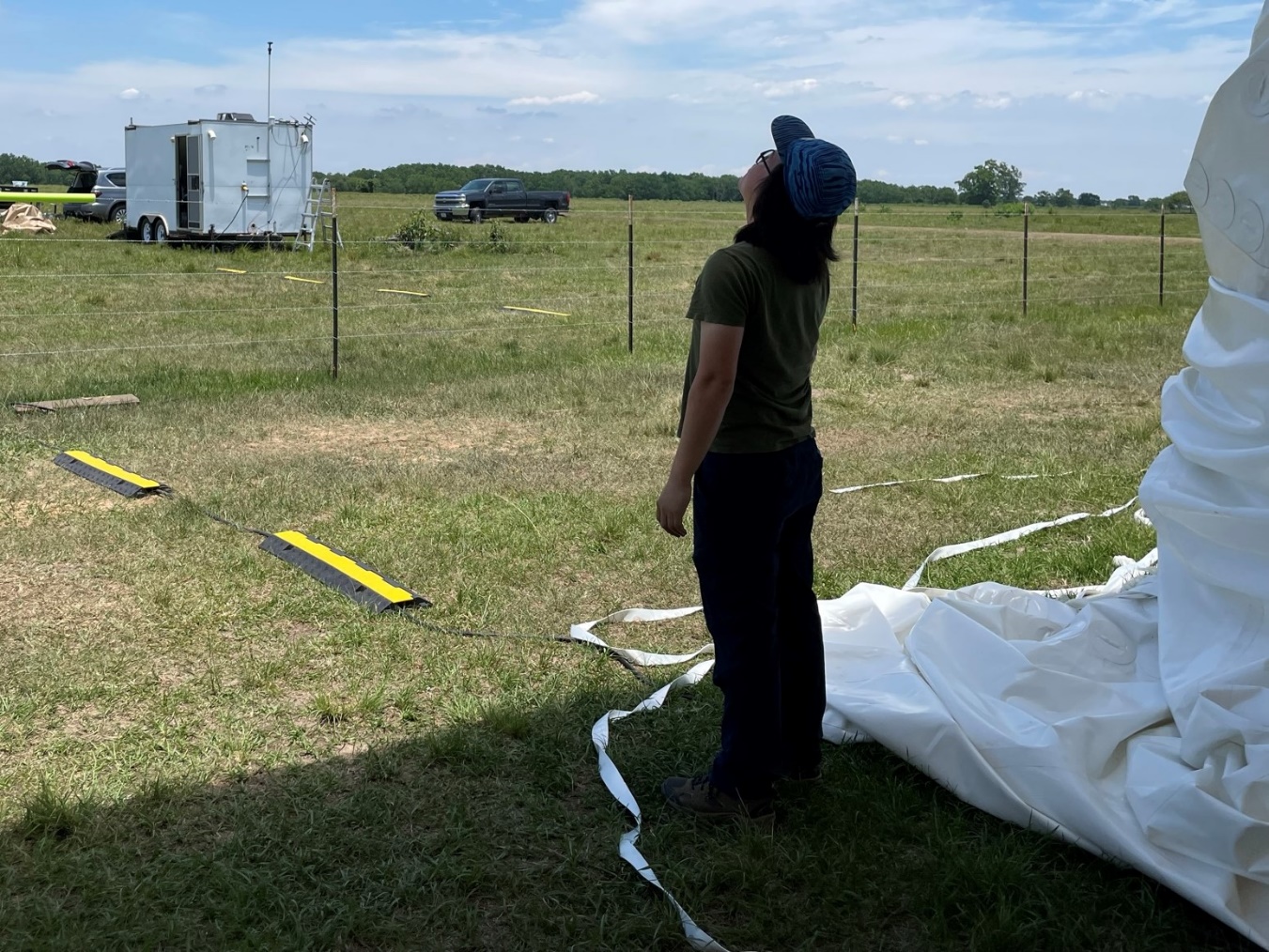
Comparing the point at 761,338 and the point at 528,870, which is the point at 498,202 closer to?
the point at 761,338

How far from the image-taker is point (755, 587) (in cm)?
311

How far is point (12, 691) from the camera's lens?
4.05m

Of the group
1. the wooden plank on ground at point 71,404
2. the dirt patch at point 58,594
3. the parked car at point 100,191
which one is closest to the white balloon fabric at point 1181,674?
the dirt patch at point 58,594

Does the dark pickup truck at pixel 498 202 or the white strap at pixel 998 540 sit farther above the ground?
the dark pickup truck at pixel 498 202

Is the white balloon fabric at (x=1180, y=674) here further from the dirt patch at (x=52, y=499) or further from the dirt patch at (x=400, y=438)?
the dirt patch at (x=400, y=438)

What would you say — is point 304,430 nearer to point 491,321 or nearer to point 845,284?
point 491,321

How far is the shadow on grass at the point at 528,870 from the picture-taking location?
2797mm

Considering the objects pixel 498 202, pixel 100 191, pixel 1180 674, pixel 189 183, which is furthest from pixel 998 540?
pixel 498 202

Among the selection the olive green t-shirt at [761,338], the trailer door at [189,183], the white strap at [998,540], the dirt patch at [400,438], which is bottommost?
the white strap at [998,540]

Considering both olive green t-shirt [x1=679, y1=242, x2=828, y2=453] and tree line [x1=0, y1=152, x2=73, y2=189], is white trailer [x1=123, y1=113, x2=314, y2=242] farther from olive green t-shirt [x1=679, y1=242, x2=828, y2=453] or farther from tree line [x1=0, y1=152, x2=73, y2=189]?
tree line [x1=0, y1=152, x2=73, y2=189]

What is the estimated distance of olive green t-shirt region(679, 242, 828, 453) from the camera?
9.45 ft

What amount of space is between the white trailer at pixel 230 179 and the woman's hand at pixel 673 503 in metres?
19.8

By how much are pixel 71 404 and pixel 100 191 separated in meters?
22.6

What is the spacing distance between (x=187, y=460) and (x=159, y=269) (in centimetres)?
1202
